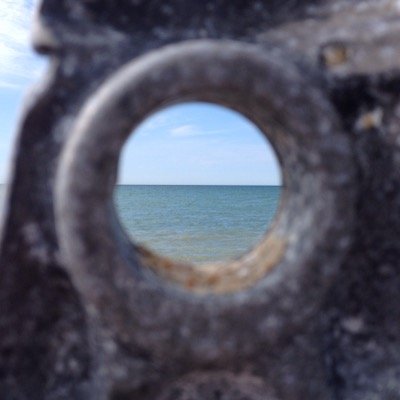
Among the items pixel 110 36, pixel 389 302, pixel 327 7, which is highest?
pixel 327 7

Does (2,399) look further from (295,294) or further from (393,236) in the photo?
(393,236)

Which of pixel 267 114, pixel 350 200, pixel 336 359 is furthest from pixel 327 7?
pixel 336 359

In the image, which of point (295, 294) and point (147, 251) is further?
point (147, 251)

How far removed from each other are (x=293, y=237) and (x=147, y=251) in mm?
542

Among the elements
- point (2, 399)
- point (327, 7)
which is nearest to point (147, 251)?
point (2, 399)

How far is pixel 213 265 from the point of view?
7.67ft

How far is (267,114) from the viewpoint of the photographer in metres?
2.10

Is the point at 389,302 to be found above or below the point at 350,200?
below

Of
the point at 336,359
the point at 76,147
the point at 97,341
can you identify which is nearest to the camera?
the point at 76,147

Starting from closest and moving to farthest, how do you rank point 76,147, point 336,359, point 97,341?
point 76,147 < point 97,341 < point 336,359

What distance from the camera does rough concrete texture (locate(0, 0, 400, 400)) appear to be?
2.01 meters

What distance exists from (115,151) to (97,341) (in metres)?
0.63

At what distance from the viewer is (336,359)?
7.50 feet

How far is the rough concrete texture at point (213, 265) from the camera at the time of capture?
2006mm
